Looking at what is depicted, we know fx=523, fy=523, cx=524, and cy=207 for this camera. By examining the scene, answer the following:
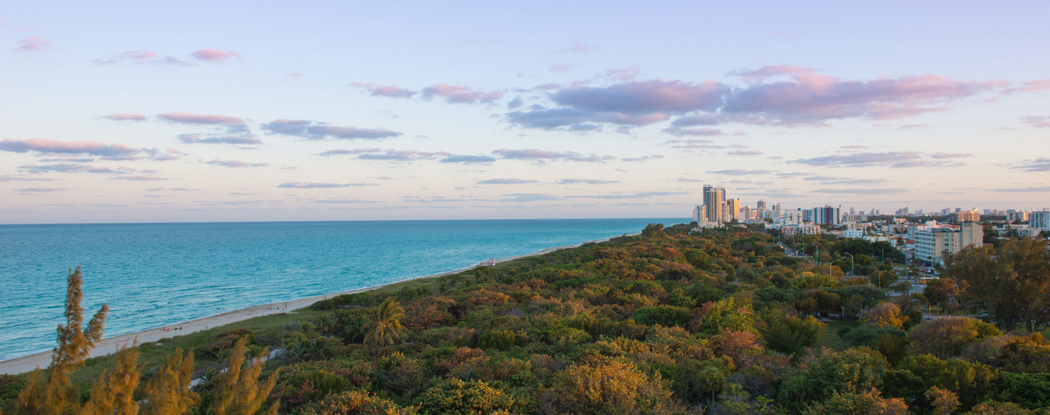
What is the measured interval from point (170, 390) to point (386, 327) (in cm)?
1655

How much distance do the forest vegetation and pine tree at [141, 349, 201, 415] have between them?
33 millimetres

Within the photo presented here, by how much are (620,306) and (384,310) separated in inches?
583

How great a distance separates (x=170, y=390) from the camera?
33.2 ft

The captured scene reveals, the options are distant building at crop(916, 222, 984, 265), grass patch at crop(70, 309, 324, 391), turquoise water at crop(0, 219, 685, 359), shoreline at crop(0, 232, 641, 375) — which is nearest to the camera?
grass patch at crop(70, 309, 324, 391)

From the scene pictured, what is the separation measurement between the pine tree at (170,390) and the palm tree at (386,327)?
1523 centimetres

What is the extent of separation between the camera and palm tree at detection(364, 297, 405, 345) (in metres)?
25.9

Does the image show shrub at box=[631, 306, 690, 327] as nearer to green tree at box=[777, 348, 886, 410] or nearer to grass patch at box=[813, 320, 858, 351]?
grass patch at box=[813, 320, 858, 351]

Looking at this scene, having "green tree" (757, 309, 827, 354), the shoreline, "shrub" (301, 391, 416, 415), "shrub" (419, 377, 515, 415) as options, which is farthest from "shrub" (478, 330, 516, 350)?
the shoreline

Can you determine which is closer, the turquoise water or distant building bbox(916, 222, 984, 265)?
the turquoise water

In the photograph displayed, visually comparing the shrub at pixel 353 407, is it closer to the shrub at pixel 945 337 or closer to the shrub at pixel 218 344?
the shrub at pixel 218 344

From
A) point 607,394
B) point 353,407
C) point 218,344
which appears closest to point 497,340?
point 607,394

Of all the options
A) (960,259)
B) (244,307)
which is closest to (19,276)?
(244,307)

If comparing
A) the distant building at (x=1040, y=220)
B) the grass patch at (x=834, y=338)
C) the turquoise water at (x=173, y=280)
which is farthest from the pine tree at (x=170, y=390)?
the distant building at (x=1040, y=220)

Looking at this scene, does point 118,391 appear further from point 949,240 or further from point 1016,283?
point 949,240
